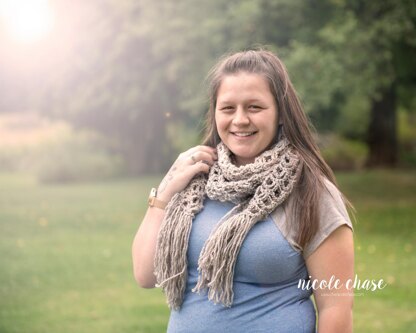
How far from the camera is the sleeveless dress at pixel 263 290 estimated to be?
2408mm

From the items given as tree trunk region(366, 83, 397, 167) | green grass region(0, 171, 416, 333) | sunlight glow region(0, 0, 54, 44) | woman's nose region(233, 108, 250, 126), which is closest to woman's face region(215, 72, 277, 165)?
woman's nose region(233, 108, 250, 126)

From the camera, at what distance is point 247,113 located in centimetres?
254

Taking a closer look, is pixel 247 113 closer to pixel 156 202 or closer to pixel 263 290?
pixel 156 202

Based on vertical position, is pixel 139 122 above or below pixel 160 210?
above

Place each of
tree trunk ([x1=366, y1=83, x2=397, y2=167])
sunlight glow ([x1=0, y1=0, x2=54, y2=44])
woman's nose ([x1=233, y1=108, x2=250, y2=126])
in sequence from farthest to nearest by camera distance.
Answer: sunlight glow ([x1=0, y1=0, x2=54, y2=44]) → tree trunk ([x1=366, y1=83, x2=397, y2=167]) → woman's nose ([x1=233, y1=108, x2=250, y2=126])

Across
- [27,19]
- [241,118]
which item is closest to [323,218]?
[241,118]

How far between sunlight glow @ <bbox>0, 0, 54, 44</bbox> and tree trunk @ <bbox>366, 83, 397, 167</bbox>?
978 centimetres

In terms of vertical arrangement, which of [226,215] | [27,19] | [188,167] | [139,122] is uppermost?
[27,19]

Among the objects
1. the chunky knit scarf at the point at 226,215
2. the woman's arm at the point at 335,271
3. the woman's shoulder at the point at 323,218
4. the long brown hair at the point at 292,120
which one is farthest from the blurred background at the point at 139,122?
the woman's arm at the point at 335,271

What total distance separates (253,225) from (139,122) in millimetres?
23067

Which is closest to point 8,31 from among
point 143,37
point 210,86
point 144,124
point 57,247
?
point 144,124

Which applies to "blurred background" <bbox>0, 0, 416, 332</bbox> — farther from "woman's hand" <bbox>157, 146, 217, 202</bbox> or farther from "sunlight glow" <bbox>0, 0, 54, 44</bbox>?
"woman's hand" <bbox>157, 146, 217, 202</bbox>

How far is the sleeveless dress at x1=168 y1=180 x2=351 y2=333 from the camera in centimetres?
241

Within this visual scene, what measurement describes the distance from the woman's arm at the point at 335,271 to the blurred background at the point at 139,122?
3.32 ft
